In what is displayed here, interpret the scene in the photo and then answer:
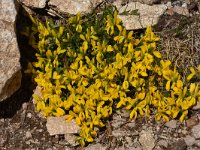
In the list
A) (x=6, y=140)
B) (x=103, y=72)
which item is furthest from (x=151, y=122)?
(x=6, y=140)

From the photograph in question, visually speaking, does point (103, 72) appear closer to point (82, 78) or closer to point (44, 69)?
point (82, 78)

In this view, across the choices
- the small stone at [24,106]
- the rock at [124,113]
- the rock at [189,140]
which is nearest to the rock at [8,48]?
the small stone at [24,106]

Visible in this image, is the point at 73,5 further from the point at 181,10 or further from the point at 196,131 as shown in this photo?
the point at 196,131

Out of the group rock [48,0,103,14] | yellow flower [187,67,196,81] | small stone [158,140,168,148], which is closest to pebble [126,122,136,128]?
small stone [158,140,168,148]

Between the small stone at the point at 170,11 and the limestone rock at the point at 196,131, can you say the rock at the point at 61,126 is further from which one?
the small stone at the point at 170,11

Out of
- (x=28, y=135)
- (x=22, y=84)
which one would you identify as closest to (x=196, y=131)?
(x=28, y=135)
